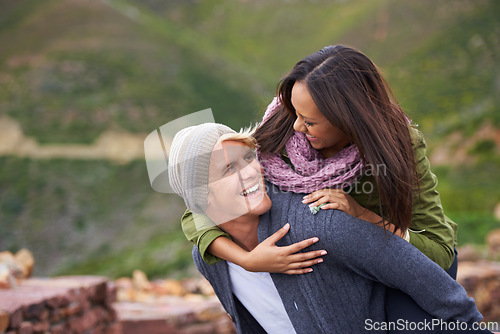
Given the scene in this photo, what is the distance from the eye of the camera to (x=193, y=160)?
6.19 ft

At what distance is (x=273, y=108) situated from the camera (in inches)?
87.7

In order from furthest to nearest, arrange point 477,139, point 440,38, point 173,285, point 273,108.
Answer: point 440,38
point 477,139
point 173,285
point 273,108

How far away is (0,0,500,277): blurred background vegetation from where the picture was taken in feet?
36.5

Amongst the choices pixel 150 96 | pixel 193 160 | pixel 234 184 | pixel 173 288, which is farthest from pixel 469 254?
pixel 150 96

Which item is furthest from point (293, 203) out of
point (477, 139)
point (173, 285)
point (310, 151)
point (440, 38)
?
point (440, 38)

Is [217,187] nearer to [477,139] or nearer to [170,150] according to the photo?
[170,150]

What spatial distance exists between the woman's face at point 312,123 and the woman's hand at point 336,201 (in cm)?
21

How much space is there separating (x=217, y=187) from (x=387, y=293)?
2.41ft

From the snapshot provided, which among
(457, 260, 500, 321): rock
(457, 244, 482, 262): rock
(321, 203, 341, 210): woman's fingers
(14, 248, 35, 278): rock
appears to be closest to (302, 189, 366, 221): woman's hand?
(321, 203, 341, 210): woman's fingers

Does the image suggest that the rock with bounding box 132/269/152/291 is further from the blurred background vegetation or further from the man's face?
the man's face

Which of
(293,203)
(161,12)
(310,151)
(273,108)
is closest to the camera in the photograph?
(293,203)

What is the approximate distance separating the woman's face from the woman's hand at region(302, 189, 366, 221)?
0.70 ft

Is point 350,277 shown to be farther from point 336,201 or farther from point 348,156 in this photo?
point 348,156

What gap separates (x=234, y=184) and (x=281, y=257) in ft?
1.05
